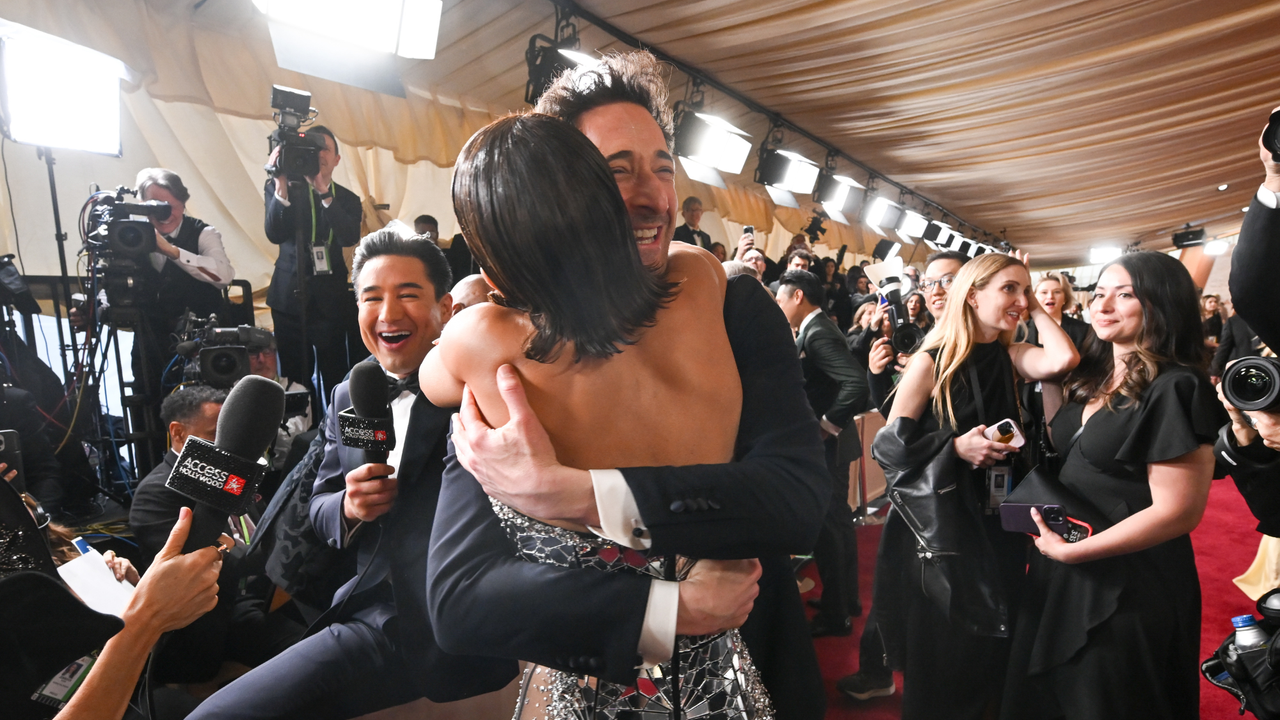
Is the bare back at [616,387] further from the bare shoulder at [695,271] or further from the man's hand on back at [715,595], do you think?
the man's hand on back at [715,595]

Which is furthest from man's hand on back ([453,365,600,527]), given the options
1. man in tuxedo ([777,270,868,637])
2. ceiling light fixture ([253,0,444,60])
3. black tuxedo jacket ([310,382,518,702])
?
ceiling light fixture ([253,0,444,60])

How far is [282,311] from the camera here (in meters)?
3.62

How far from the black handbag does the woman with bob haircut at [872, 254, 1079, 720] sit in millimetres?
564

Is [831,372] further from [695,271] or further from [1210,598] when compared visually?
[695,271]

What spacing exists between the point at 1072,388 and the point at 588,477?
6.57 feet

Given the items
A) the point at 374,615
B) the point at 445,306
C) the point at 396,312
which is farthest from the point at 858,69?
the point at 374,615

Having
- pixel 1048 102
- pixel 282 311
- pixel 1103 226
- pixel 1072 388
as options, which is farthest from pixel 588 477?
pixel 1103 226

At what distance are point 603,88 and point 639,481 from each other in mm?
572

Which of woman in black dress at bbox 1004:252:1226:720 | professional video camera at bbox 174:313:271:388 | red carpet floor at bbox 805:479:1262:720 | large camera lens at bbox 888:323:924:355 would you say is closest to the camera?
woman in black dress at bbox 1004:252:1226:720

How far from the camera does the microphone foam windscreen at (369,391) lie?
4.91ft

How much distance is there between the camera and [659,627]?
0.85 m

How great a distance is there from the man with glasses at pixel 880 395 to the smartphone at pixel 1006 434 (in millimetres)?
751

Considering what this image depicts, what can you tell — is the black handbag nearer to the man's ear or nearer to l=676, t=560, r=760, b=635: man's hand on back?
l=676, t=560, r=760, b=635: man's hand on back

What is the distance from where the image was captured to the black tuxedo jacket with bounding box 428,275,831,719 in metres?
0.84
